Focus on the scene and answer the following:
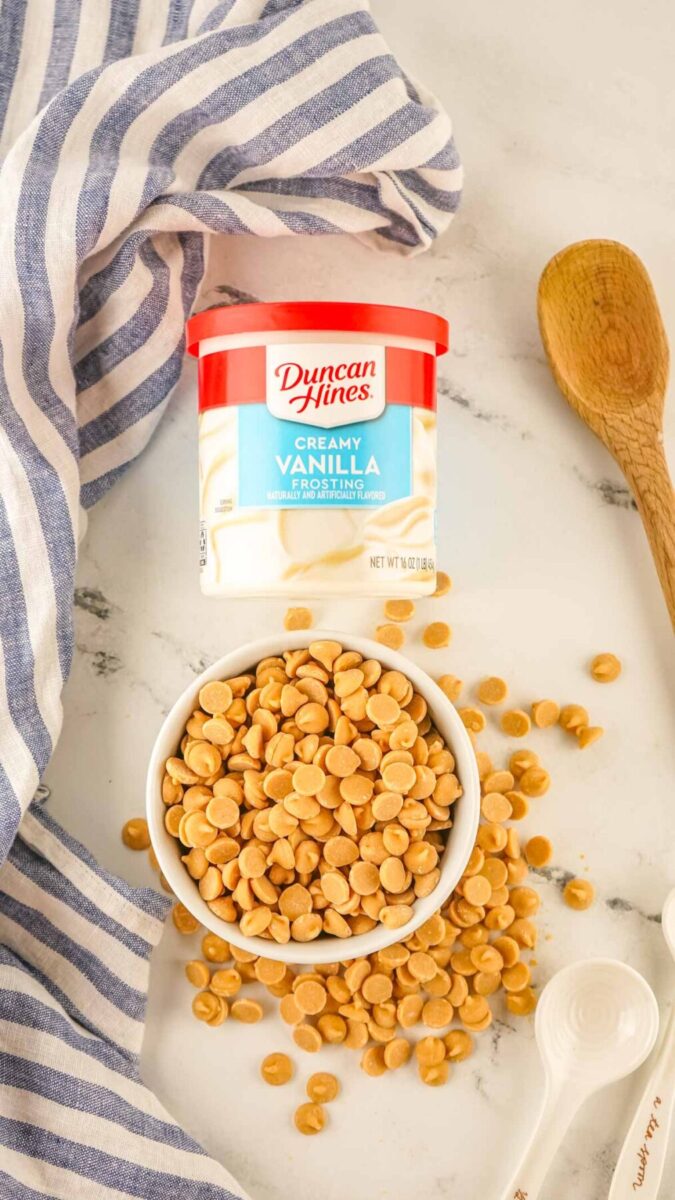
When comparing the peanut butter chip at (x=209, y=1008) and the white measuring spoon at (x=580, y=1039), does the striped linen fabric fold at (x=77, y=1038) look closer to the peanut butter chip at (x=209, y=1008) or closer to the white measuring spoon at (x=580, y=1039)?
the peanut butter chip at (x=209, y=1008)

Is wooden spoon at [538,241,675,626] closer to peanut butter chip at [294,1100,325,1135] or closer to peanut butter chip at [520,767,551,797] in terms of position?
peanut butter chip at [520,767,551,797]

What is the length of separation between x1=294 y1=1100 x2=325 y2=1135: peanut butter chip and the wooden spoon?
1.69ft

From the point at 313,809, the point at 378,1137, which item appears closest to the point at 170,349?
the point at 313,809

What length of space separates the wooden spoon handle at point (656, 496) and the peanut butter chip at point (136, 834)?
19.3 inches

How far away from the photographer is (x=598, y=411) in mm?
979

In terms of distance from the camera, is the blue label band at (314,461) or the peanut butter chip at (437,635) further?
the peanut butter chip at (437,635)

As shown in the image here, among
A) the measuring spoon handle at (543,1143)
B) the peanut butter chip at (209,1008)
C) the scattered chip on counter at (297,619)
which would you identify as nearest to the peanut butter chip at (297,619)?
the scattered chip on counter at (297,619)

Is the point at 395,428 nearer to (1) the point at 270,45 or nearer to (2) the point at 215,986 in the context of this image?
(1) the point at 270,45

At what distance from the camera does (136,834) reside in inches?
38.3

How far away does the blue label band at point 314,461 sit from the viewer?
827 mm

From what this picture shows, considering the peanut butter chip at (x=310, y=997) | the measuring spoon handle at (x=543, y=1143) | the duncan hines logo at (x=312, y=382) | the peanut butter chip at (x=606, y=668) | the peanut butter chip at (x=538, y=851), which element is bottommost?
the measuring spoon handle at (x=543, y=1143)

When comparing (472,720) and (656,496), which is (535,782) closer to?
(472,720)

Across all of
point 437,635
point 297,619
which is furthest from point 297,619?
point 437,635

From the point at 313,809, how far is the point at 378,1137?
30cm
